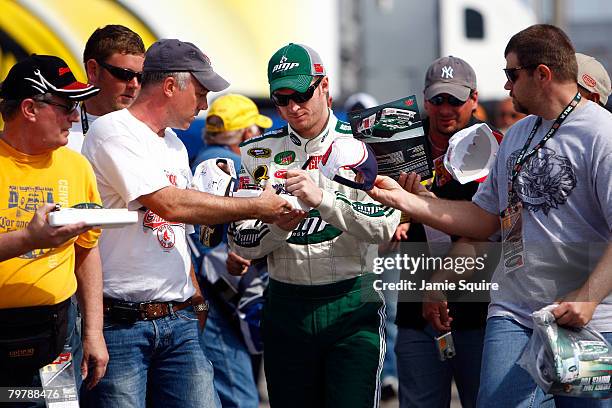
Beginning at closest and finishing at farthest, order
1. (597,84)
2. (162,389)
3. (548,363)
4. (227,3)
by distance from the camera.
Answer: (548,363) → (162,389) → (597,84) → (227,3)

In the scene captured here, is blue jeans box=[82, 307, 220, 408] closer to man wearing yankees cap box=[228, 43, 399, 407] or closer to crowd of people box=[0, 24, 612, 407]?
crowd of people box=[0, 24, 612, 407]

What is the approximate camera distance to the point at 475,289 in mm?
5160

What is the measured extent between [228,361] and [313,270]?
1.55 metres

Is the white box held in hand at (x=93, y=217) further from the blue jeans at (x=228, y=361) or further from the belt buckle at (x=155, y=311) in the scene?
Answer: the blue jeans at (x=228, y=361)

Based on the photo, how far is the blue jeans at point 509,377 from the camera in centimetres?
416

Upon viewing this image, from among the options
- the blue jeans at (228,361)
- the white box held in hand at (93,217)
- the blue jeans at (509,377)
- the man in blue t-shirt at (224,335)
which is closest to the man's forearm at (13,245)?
the white box held in hand at (93,217)

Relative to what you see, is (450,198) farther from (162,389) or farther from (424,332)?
(162,389)

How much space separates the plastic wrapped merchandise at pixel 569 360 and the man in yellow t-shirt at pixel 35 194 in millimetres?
1811

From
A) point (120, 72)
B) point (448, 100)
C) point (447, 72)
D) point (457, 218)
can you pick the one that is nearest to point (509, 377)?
point (457, 218)

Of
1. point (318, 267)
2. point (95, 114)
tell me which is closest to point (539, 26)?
point (318, 267)

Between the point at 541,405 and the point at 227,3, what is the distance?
26.2 ft

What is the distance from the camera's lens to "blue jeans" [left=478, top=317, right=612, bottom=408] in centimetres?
416

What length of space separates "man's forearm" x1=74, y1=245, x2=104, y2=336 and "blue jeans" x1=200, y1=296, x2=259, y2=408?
1738 mm

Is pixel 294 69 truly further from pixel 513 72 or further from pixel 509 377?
pixel 509 377
